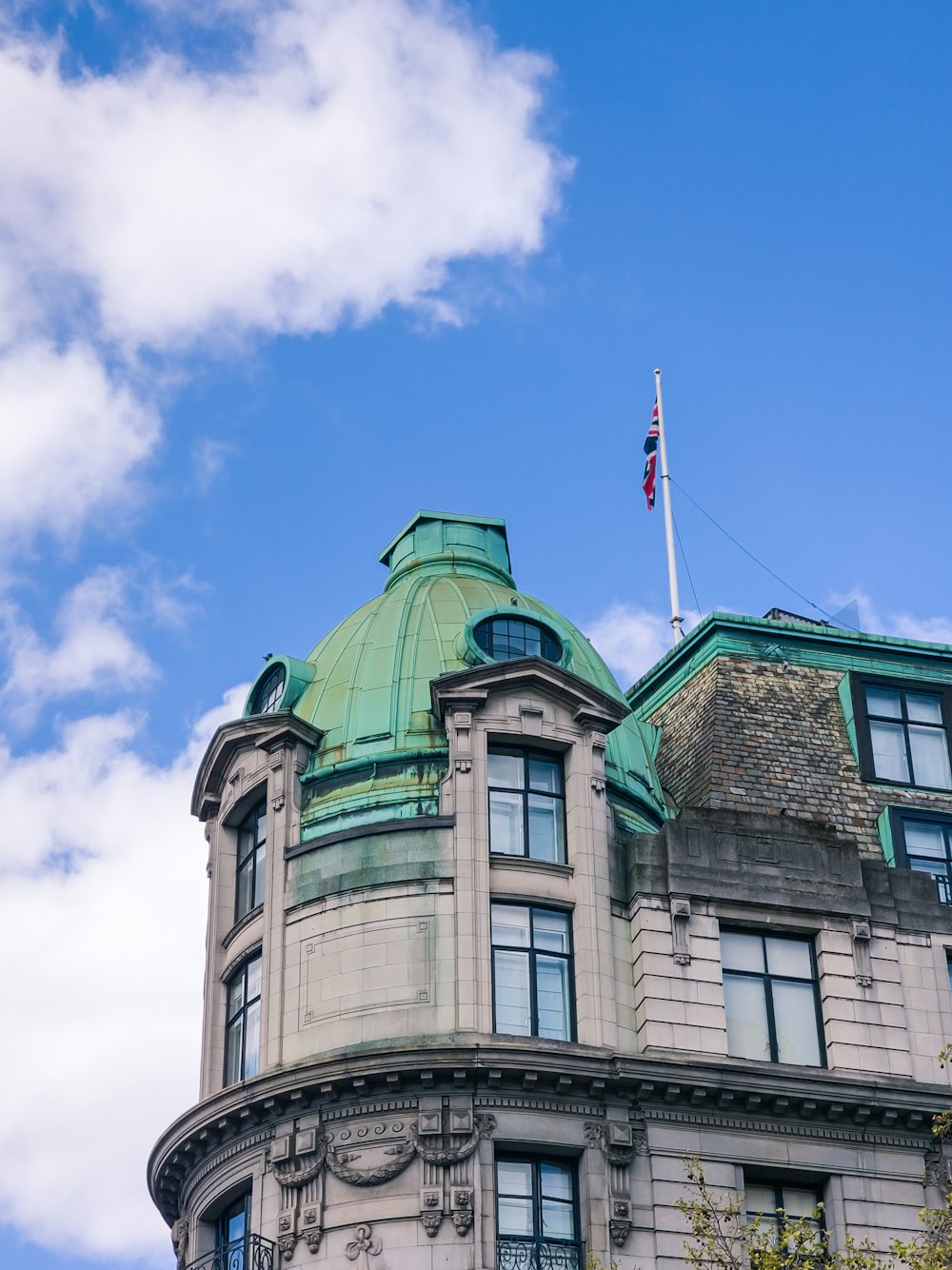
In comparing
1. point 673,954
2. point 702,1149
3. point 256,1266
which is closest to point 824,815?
point 673,954

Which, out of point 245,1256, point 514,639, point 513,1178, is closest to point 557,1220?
point 513,1178

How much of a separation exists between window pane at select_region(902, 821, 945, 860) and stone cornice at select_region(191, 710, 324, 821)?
13.3 metres

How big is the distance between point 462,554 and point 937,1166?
17846 mm

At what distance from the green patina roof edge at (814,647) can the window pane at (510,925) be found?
11217mm

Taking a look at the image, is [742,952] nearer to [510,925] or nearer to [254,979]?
[510,925]

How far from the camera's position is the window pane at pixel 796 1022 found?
44156mm

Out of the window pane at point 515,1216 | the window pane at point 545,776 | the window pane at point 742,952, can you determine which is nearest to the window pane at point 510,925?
the window pane at point 545,776

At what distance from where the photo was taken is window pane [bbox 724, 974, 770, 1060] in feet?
144

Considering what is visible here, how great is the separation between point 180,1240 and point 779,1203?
12081mm

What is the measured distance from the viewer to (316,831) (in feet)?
148

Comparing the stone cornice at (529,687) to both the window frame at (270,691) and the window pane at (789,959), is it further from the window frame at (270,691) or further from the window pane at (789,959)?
the window pane at (789,959)

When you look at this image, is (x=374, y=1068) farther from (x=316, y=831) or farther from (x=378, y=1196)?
(x=316, y=831)

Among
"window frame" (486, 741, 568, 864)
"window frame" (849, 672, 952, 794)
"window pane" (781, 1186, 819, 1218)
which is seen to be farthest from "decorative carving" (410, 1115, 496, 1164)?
"window frame" (849, 672, 952, 794)

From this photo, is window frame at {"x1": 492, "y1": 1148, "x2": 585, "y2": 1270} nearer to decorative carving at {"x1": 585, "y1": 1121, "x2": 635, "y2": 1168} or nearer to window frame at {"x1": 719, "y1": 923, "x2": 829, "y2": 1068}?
decorative carving at {"x1": 585, "y1": 1121, "x2": 635, "y2": 1168}
